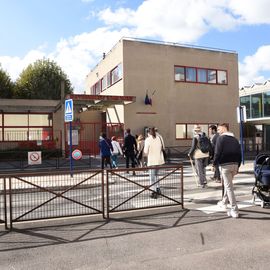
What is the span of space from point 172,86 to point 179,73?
3.85ft

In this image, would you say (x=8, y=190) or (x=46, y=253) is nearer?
(x=46, y=253)

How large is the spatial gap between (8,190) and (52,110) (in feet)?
64.0

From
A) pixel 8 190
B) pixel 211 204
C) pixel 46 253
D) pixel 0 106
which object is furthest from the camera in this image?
pixel 0 106

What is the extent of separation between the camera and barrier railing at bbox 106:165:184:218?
25.2ft

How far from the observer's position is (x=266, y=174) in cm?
769

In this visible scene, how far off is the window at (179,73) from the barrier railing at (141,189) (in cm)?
1845

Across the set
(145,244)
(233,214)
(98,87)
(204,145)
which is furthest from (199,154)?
(98,87)

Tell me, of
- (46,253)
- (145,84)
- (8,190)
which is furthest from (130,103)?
(46,253)

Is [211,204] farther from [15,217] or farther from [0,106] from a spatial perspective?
[0,106]

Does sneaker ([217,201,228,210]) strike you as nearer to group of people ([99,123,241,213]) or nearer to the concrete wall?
group of people ([99,123,241,213])

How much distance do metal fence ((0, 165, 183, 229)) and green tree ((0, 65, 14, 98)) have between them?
29733 mm

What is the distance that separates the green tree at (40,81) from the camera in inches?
1489

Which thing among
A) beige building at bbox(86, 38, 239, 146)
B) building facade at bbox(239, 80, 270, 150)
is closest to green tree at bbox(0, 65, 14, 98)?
beige building at bbox(86, 38, 239, 146)

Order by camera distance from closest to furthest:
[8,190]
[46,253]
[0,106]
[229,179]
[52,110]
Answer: [46,253]
[8,190]
[229,179]
[0,106]
[52,110]
